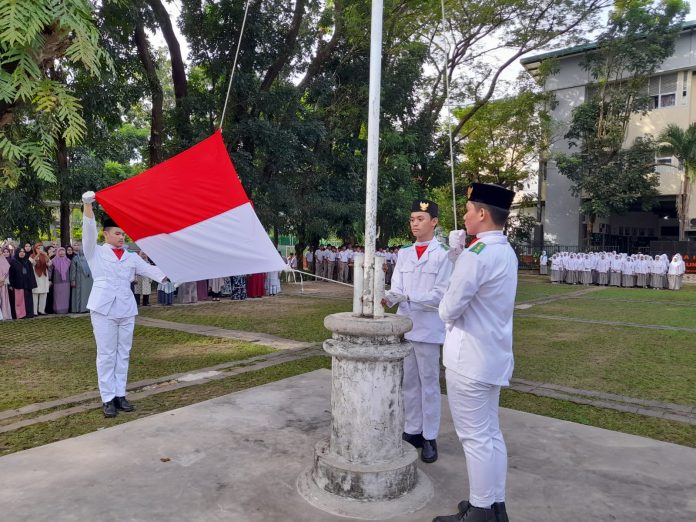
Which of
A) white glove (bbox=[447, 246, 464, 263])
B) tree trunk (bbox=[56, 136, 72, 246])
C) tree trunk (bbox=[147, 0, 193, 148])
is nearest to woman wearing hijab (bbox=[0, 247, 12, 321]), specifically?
tree trunk (bbox=[56, 136, 72, 246])

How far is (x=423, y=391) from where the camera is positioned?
3801 millimetres

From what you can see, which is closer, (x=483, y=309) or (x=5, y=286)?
(x=483, y=309)

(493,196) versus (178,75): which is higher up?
(178,75)

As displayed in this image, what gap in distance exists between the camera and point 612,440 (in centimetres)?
405

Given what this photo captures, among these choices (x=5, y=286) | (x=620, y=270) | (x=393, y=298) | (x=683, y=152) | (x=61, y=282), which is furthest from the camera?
(x=683, y=152)

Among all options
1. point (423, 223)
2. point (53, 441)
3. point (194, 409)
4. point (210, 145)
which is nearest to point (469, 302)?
point (423, 223)

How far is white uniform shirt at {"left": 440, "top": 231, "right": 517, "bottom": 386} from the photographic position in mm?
2816

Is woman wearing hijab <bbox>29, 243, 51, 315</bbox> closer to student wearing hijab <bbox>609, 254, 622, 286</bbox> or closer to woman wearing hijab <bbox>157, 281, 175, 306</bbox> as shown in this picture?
woman wearing hijab <bbox>157, 281, 175, 306</bbox>

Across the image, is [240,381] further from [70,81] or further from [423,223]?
[70,81]

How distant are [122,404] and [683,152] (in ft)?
90.9

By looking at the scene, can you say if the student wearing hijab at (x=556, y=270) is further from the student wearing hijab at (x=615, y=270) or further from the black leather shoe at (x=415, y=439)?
the black leather shoe at (x=415, y=439)

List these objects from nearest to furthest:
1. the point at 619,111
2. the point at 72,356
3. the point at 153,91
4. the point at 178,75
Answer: the point at 72,356
the point at 153,91
the point at 178,75
the point at 619,111

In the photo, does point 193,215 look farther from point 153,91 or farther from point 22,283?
point 153,91

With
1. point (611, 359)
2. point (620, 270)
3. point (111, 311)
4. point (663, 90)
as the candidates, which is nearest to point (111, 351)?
point (111, 311)
